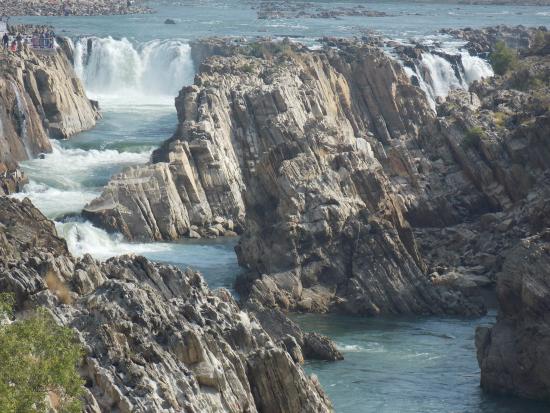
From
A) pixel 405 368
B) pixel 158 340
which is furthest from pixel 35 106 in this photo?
pixel 158 340

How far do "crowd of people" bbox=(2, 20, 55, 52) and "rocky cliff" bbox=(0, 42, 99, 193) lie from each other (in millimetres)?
2077

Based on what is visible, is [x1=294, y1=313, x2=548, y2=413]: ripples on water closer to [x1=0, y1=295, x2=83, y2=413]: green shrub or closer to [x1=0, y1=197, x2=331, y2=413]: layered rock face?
[x1=0, y1=197, x2=331, y2=413]: layered rock face

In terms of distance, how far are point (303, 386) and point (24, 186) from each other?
57707mm

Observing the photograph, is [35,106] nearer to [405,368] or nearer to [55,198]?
[55,198]

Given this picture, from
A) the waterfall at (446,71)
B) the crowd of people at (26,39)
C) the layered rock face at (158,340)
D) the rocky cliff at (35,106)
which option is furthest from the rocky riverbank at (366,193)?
the crowd of people at (26,39)

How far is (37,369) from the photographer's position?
41.0 meters

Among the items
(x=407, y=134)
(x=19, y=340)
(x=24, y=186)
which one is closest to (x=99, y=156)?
(x=24, y=186)

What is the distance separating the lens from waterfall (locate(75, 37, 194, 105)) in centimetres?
16662

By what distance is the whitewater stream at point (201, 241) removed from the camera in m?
67.9

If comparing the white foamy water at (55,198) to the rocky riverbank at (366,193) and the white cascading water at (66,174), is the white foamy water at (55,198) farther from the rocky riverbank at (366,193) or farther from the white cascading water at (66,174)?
the rocky riverbank at (366,193)

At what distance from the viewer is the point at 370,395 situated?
6688 centimetres

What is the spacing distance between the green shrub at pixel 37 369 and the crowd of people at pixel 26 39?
10061cm

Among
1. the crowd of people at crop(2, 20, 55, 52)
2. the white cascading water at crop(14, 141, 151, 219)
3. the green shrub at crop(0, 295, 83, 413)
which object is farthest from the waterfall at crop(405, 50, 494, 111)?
the green shrub at crop(0, 295, 83, 413)

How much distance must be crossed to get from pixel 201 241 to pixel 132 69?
72.2m
